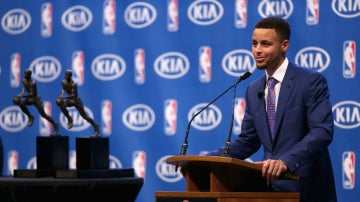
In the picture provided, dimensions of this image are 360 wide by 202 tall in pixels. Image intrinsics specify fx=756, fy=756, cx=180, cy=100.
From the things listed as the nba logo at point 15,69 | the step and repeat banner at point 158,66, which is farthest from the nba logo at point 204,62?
the nba logo at point 15,69

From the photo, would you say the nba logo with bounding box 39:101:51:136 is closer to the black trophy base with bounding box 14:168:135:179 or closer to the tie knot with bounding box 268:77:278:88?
the black trophy base with bounding box 14:168:135:179

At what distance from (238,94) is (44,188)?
71.5 inches

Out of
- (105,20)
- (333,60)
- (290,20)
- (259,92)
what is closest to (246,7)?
(290,20)

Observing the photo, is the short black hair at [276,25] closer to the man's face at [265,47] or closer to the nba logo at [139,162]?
the man's face at [265,47]

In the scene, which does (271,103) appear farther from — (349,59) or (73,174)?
(349,59)

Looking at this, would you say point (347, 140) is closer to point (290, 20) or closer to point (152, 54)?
point (290, 20)

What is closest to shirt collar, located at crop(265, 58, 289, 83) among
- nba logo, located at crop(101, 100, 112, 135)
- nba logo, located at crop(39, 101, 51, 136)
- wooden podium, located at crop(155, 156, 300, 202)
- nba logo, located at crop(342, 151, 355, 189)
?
wooden podium, located at crop(155, 156, 300, 202)

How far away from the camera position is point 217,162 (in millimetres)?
3162

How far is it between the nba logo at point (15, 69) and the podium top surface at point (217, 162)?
10.4 ft

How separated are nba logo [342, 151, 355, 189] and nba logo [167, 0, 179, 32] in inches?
64.0

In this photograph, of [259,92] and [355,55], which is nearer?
[259,92]

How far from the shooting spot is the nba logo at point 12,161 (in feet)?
20.6

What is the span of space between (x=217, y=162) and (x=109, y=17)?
3.13 m

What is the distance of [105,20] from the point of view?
6.08 meters
